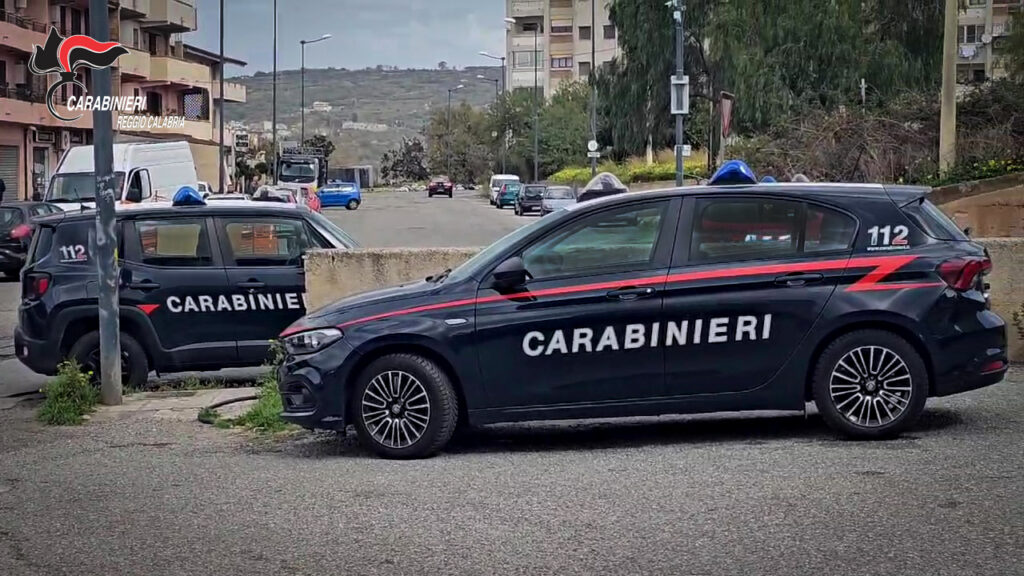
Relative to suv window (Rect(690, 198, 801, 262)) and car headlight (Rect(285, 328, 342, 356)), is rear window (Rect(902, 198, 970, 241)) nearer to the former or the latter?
suv window (Rect(690, 198, 801, 262))

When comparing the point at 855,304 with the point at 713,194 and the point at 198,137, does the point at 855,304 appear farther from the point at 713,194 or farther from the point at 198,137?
the point at 198,137

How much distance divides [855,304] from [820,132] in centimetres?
1676

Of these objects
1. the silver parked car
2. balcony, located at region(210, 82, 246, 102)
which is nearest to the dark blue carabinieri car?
the silver parked car

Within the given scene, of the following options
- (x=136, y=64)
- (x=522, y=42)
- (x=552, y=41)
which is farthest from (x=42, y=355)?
(x=522, y=42)

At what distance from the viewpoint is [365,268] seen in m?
11.6

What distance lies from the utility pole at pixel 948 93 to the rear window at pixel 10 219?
→ 1796 cm

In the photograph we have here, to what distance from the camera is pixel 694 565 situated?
5.83m

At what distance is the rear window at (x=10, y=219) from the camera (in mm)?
27156

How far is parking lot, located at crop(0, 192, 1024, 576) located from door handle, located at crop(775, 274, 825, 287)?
1019mm

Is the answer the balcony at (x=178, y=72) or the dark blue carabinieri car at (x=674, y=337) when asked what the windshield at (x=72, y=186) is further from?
the balcony at (x=178, y=72)

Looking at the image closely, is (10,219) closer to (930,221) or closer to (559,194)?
(930,221)

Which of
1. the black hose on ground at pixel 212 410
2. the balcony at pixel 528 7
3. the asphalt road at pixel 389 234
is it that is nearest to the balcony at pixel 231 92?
the asphalt road at pixel 389 234

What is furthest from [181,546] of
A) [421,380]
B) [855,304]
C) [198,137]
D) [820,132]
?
[198,137]

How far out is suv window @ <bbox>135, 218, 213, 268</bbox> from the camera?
12156 millimetres
